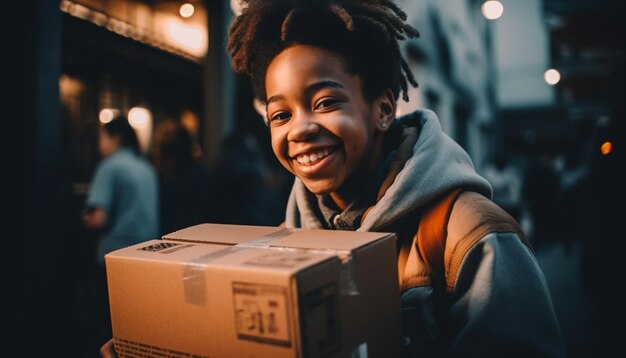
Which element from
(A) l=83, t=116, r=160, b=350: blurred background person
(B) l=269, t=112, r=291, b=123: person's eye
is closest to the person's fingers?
(B) l=269, t=112, r=291, b=123: person's eye

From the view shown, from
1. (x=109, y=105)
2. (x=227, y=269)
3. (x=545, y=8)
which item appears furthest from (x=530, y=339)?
(x=545, y=8)

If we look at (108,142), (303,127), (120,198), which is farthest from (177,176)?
(303,127)

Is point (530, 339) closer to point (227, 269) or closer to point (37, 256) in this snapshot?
point (227, 269)

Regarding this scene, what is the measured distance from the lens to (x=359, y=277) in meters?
1.05

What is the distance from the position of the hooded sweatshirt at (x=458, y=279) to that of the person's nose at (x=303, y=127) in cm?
27

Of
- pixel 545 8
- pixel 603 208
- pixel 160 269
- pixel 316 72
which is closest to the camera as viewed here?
pixel 160 269

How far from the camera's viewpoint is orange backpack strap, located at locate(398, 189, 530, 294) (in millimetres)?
1183

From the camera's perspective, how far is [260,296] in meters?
0.96

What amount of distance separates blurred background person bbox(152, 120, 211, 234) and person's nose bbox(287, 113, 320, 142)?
2.60 metres

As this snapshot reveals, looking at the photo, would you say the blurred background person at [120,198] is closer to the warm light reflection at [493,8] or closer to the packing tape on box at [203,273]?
the packing tape on box at [203,273]

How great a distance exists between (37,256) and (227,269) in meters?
2.01

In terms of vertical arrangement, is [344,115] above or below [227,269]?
above

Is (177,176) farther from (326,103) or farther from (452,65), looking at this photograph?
(452,65)

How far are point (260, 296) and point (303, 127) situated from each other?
594mm
